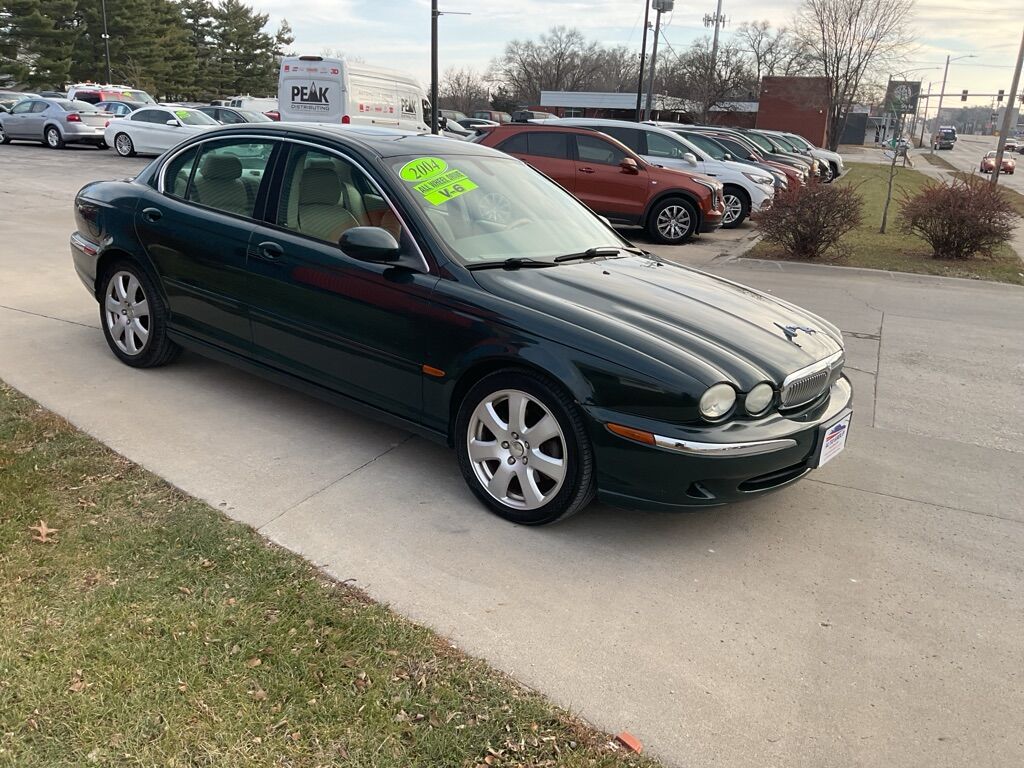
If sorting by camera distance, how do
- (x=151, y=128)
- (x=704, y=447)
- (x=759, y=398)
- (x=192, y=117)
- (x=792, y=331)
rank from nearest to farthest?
(x=704, y=447), (x=759, y=398), (x=792, y=331), (x=192, y=117), (x=151, y=128)

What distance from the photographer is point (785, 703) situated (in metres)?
2.63

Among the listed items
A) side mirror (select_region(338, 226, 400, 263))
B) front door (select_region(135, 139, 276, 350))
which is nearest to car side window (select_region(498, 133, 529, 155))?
front door (select_region(135, 139, 276, 350))

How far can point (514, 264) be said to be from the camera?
13.1 ft

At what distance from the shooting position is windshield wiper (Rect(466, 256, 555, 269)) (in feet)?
12.7

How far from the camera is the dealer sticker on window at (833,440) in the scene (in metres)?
3.59

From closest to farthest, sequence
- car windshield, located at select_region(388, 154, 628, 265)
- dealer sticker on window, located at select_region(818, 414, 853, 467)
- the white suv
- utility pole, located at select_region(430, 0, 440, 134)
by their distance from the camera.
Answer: dealer sticker on window, located at select_region(818, 414, 853, 467), car windshield, located at select_region(388, 154, 628, 265), the white suv, utility pole, located at select_region(430, 0, 440, 134)

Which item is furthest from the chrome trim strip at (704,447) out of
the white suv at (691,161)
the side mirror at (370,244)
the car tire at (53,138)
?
the car tire at (53,138)

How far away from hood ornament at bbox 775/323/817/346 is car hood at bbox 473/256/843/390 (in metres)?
0.01

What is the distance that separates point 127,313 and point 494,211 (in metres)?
2.63

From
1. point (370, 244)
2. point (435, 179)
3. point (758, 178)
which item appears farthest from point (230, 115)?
point (370, 244)

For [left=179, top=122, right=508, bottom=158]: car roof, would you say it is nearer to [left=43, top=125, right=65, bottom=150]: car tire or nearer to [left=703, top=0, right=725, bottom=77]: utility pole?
[left=43, top=125, right=65, bottom=150]: car tire

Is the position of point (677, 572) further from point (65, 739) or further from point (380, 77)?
point (380, 77)

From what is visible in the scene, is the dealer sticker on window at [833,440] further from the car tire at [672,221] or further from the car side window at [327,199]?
the car tire at [672,221]

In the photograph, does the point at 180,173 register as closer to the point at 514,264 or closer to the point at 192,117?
the point at 514,264
